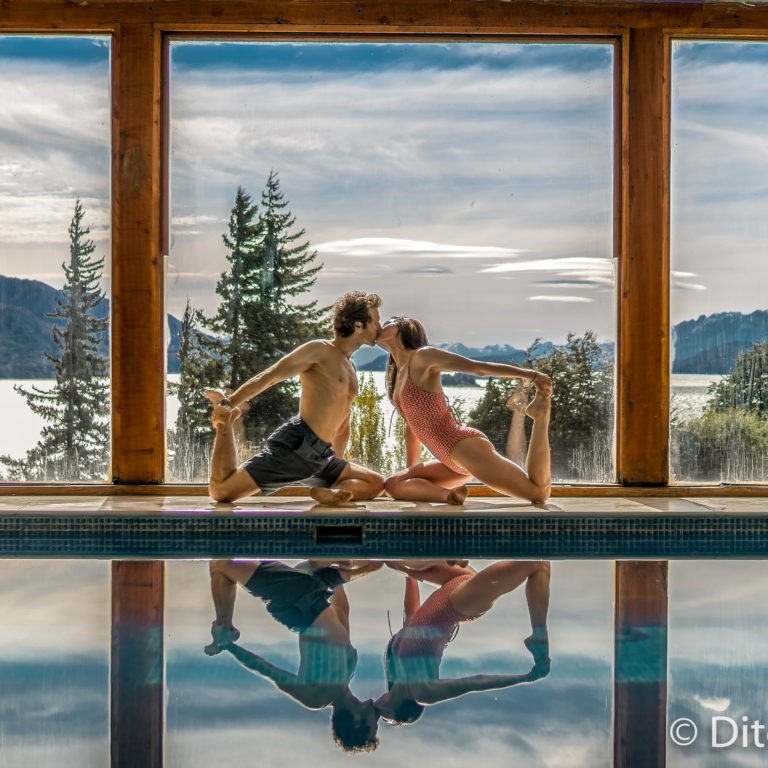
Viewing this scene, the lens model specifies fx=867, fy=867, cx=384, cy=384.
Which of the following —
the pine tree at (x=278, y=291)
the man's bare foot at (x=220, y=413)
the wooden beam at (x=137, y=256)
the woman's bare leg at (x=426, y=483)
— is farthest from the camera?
the pine tree at (x=278, y=291)

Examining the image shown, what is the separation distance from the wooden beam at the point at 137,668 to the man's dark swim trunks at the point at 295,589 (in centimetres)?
50

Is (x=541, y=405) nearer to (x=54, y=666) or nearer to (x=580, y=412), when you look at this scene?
(x=580, y=412)

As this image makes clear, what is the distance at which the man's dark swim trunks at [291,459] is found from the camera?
555cm

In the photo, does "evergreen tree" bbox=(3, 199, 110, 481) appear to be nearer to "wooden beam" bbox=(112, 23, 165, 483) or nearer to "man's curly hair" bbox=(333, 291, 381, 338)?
"wooden beam" bbox=(112, 23, 165, 483)

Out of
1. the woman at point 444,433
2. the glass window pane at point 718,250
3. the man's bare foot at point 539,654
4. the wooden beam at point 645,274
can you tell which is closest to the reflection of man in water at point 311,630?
the man's bare foot at point 539,654

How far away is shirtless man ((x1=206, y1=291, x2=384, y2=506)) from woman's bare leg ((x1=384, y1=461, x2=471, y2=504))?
1.10ft

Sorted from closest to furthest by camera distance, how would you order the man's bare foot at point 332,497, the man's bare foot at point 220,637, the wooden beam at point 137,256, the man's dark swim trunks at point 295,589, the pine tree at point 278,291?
the man's bare foot at point 220,637 < the man's dark swim trunks at point 295,589 < the man's bare foot at point 332,497 < the wooden beam at point 137,256 < the pine tree at point 278,291

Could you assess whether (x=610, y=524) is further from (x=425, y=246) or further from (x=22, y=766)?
(x=22, y=766)

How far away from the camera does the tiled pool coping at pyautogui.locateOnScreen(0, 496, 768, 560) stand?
5.21 metres

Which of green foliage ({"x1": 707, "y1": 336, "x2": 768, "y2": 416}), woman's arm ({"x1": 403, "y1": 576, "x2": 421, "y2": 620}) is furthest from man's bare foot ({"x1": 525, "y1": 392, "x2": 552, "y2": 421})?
woman's arm ({"x1": 403, "y1": 576, "x2": 421, "y2": 620})

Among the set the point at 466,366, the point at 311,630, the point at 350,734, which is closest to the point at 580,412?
the point at 466,366

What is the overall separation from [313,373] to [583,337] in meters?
2.12

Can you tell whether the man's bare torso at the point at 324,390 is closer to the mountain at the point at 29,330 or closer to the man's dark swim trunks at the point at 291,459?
the man's dark swim trunks at the point at 291,459

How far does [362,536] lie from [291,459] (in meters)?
0.70
